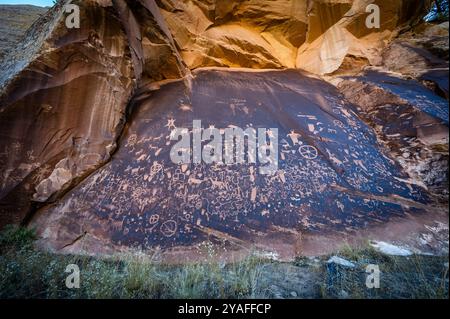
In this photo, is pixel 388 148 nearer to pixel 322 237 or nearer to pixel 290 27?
pixel 322 237

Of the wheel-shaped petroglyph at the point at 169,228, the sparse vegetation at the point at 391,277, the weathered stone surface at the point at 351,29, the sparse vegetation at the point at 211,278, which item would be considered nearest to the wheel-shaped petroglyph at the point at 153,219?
the wheel-shaped petroglyph at the point at 169,228

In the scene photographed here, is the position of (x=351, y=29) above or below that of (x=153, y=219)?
above

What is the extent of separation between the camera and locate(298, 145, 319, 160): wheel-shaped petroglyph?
392 cm

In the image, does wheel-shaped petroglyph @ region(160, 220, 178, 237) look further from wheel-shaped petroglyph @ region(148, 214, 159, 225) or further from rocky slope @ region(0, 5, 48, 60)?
rocky slope @ region(0, 5, 48, 60)

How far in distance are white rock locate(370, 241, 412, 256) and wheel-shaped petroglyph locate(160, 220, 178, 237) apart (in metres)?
2.31

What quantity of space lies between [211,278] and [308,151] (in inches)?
96.9

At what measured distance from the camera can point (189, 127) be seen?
4270 mm

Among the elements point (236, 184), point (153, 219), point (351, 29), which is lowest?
point (153, 219)

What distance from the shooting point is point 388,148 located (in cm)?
410

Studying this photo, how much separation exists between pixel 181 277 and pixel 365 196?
2594mm

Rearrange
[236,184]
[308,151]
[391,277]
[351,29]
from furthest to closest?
[351,29]
[308,151]
[236,184]
[391,277]

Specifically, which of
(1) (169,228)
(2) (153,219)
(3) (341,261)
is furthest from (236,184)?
(3) (341,261)

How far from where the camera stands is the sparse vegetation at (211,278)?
2188mm

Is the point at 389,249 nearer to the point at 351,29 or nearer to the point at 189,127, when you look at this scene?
the point at 189,127
